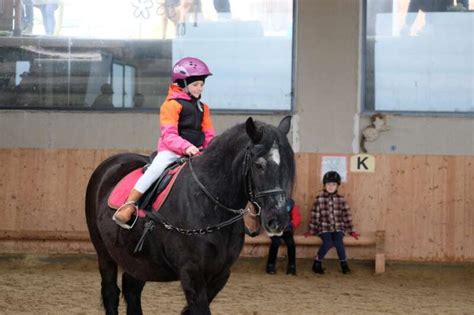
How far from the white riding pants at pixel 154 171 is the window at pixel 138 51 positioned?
5714mm

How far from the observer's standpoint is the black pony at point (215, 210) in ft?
16.7

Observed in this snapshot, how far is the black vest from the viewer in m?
6.02

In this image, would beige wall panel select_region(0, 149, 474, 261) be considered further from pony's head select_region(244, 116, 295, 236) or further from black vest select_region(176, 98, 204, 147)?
pony's head select_region(244, 116, 295, 236)

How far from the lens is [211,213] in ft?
18.1

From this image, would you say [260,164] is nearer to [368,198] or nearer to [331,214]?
[331,214]

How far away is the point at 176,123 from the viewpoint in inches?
233

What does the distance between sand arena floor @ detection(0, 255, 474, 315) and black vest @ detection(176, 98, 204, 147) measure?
2.64 m

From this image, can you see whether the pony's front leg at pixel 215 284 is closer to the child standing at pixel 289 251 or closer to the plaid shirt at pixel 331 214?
the child standing at pixel 289 251

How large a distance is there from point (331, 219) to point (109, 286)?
4488 millimetres

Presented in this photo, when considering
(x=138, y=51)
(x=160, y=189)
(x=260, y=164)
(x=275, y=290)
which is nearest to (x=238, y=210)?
(x=260, y=164)

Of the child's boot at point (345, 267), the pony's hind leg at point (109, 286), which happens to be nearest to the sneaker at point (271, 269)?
the child's boot at point (345, 267)

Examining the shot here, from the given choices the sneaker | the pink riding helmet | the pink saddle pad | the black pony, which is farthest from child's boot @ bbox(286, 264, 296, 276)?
the pink riding helmet

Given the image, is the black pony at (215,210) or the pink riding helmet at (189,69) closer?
the black pony at (215,210)

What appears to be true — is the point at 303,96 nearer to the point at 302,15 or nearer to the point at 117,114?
the point at 302,15
